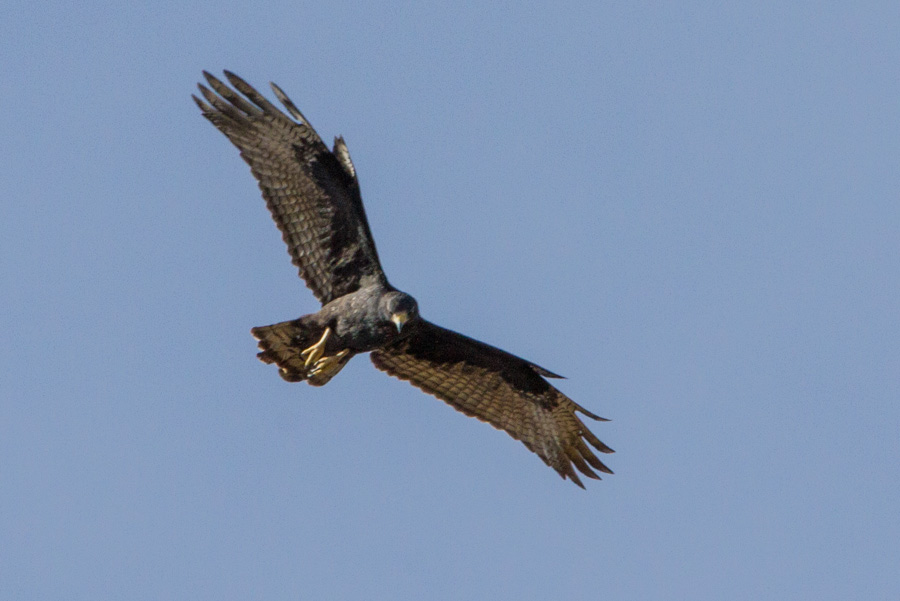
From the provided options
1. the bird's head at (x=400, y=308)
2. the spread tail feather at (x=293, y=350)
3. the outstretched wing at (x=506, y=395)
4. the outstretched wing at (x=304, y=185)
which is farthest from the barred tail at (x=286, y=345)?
the outstretched wing at (x=506, y=395)

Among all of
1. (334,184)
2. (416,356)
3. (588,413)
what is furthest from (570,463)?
(334,184)

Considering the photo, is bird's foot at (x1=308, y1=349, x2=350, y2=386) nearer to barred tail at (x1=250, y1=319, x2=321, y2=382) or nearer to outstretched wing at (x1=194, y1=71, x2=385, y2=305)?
barred tail at (x1=250, y1=319, x2=321, y2=382)

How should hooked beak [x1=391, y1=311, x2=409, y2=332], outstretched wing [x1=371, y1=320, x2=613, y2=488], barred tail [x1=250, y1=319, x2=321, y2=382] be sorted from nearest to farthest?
hooked beak [x1=391, y1=311, x2=409, y2=332] < barred tail [x1=250, y1=319, x2=321, y2=382] < outstretched wing [x1=371, y1=320, x2=613, y2=488]

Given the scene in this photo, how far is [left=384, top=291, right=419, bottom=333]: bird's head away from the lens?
1295 centimetres

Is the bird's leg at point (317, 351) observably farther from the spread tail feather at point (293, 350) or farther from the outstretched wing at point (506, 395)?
the outstretched wing at point (506, 395)

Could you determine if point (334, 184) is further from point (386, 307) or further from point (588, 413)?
point (588, 413)

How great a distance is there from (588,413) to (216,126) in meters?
4.33

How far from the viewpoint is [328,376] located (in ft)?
43.8

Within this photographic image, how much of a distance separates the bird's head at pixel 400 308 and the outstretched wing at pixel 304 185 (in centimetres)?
42

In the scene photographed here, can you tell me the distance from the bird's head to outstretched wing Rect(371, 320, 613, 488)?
1.11 meters

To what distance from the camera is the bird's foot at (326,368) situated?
43.4ft

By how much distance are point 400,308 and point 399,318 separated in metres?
0.09

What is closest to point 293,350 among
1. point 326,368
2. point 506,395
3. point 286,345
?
point 286,345

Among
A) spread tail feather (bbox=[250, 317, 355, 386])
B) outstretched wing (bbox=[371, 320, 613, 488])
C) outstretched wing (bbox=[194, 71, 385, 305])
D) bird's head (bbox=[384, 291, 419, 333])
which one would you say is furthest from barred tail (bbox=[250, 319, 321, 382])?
outstretched wing (bbox=[371, 320, 613, 488])
